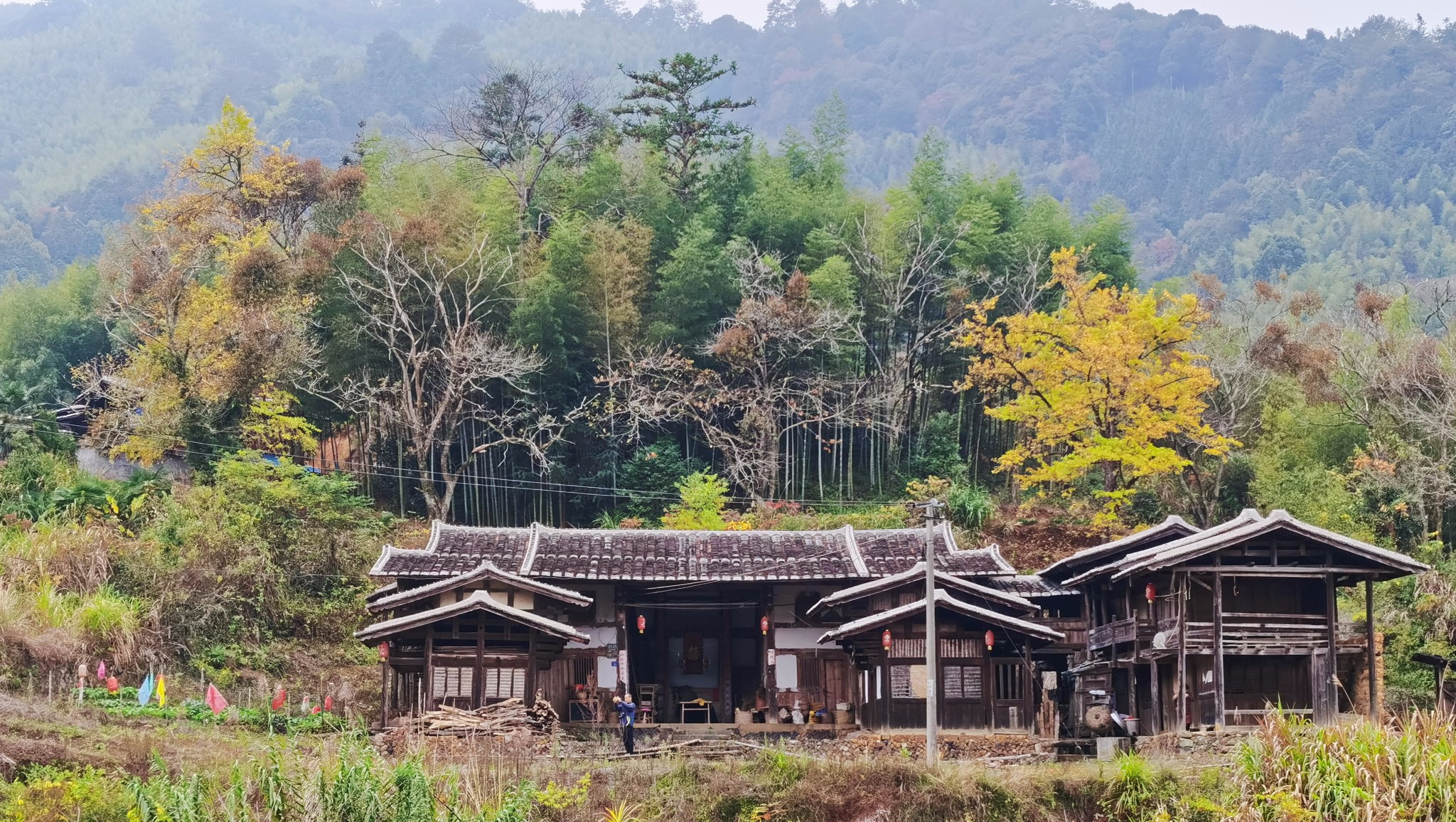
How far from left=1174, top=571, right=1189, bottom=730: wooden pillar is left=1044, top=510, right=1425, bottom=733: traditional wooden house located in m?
0.02

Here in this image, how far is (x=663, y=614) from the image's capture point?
103ft

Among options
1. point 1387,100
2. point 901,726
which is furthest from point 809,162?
point 1387,100

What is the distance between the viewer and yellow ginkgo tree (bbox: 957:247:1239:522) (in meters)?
36.4

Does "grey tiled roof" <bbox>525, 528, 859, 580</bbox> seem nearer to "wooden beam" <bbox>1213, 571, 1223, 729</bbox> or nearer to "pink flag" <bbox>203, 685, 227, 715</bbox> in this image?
"pink flag" <bbox>203, 685, 227, 715</bbox>

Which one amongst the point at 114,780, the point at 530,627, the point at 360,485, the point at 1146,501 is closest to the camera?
the point at 114,780

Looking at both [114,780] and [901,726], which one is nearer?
[114,780]

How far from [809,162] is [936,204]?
4.70m

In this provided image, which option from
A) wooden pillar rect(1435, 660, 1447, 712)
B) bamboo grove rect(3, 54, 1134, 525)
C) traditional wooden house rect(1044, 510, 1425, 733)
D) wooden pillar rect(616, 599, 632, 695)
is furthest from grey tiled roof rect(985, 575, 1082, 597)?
bamboo grove rect(3, 54, 1134, 525)

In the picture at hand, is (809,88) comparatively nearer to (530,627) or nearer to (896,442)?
(896,442)

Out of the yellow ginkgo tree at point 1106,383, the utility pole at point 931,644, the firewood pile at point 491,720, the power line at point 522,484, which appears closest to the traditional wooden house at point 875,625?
the utility pole at point 931,644

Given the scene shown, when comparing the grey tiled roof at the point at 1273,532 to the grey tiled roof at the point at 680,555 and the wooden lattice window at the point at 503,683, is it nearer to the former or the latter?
the grey tiled roof at the point at 680,555

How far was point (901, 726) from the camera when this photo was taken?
26.8m

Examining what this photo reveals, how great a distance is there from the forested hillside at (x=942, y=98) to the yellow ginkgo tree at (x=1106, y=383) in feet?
130

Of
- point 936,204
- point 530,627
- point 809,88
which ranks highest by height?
point 809,88
